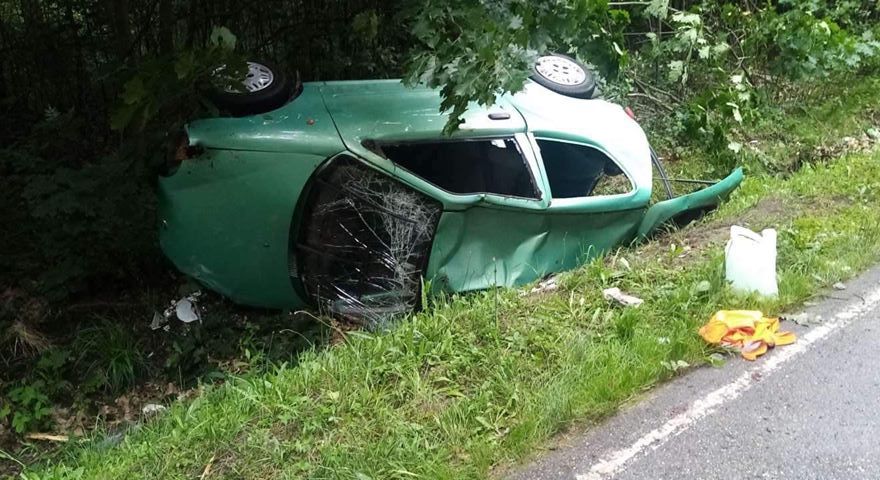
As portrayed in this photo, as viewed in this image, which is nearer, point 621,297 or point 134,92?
point 134,92

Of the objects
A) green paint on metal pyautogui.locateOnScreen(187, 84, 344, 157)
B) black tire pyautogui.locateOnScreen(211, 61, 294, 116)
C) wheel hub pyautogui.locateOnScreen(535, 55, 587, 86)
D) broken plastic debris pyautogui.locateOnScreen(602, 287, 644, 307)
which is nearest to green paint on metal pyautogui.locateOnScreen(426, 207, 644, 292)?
broken plastic debris pyautogui.locateOnScreen(602, 287, 644, 307)

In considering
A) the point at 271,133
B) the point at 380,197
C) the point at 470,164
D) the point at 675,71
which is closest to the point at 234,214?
the point at 271,133

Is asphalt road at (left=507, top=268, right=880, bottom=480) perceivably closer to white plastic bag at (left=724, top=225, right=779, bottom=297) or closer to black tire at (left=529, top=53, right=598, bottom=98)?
white plastic bag at (left=724, top=225, right=779, bottom=297)

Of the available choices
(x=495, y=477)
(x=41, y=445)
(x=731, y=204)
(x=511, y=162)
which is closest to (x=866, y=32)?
(x=731, y=204)

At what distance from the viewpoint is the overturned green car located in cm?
386

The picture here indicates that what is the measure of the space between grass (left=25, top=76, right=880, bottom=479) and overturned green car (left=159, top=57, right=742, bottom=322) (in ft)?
1.11

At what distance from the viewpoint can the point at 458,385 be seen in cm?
330

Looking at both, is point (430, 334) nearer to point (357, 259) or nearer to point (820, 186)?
point (357, 259)

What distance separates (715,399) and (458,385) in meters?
1.16

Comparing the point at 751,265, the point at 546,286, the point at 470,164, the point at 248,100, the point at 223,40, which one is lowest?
the point at 546,286

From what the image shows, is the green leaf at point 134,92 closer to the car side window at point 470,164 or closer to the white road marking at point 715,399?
the car side window at point 470,164

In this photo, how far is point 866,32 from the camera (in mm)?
8398

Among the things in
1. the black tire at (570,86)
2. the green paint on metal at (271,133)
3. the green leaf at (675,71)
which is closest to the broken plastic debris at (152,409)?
the green paint on metal at (271,133)

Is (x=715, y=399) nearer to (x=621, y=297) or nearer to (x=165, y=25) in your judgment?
(x=621, y=297)
